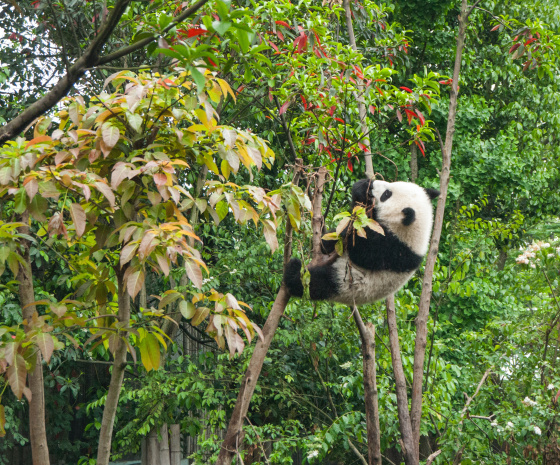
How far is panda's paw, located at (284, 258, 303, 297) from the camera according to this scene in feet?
7.84

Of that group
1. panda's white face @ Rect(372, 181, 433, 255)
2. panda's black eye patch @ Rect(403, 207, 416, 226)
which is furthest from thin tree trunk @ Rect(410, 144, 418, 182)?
panda's black eye patch @ Rect(403, 207, 416, 226)

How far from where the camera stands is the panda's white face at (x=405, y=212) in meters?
3.07

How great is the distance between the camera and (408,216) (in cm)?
297

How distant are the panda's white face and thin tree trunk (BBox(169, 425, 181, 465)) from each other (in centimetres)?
373

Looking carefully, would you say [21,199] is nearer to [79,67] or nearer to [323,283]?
[79,67]

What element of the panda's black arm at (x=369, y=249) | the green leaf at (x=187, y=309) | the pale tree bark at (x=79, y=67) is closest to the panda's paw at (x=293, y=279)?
the panda's black arm at (x=369, y=249)

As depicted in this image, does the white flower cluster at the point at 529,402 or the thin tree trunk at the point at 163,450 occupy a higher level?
the white flower cluster at the point at 529,402

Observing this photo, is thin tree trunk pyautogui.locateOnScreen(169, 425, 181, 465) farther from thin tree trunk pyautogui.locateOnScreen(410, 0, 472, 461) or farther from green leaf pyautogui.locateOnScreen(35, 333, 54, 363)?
green leaf pyautogui.locateOnScreen(35, 333, 54, 363)

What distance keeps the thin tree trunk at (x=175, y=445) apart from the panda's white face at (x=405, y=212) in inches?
147

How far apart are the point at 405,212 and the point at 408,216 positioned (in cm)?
3

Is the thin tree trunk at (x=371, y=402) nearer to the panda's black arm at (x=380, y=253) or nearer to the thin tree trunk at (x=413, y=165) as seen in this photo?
the panda's black arm at (x=380, y=253)

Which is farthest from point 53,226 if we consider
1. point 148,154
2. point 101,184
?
point 148,154

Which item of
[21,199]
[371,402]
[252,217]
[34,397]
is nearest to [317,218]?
[252,217]

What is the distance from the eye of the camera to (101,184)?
151 cm
